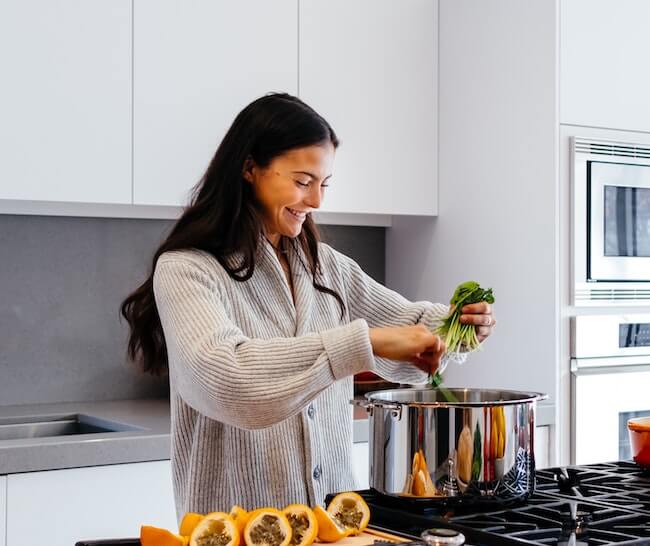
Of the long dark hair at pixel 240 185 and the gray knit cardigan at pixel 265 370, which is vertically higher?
the long dark hair at pixel 240 185

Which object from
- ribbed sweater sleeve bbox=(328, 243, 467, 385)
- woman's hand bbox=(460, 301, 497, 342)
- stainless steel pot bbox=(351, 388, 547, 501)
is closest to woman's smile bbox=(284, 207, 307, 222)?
ribbed sweater sleeve bbox=(328, 243, 467, 385)

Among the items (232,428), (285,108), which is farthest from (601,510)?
(285,108)

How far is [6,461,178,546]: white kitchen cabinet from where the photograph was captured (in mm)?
2135

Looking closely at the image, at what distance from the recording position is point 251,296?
1.76 meters

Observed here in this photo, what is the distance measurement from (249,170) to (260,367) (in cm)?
43

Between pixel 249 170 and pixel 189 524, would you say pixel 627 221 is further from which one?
pixel 189 524

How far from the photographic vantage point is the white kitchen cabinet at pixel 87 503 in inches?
84.0

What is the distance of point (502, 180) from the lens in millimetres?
2902

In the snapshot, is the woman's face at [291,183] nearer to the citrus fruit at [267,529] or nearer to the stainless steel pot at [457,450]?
the stainless steel pot at [457,450]

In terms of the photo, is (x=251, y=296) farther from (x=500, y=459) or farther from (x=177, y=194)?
(x=177, y=194)

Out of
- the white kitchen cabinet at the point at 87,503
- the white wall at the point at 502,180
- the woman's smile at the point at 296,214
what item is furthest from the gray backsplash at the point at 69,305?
the woman's smile at the point at 296,214

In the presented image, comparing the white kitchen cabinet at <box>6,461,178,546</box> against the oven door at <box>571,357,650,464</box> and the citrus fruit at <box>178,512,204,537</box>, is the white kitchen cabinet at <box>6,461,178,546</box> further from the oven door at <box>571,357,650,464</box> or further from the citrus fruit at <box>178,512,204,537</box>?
the oven door at <box>571,357,650,464</box>

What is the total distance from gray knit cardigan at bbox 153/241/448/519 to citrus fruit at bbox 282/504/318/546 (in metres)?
0.22

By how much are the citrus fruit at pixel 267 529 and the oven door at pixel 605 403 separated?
5.54 feet
